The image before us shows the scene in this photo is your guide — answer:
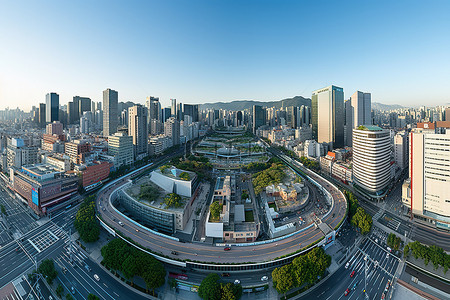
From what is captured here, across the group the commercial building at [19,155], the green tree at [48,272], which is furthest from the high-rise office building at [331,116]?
the commercial building at [19,155]

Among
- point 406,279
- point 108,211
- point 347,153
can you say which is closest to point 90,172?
point 108,211

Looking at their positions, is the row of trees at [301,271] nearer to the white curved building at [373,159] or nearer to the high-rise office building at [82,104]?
the white curved building at [373,159]

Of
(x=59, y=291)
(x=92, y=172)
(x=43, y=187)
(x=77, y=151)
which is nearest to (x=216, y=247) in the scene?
(x=59, y=291)

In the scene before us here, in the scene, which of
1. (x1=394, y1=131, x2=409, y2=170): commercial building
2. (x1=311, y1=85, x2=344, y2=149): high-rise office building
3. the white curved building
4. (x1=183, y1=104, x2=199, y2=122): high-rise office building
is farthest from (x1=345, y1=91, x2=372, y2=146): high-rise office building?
(x1=183, y1=104, x2=199, y2=122): high-rise office building

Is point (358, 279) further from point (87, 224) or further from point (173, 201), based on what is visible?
point (87, 224)

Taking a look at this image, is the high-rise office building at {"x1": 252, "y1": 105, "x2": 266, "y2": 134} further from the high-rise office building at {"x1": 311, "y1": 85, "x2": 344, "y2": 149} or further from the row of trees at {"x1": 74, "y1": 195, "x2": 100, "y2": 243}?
the row of trees at {"x1": 74, "y1": 195, "x2": 100, "y2": 243}
